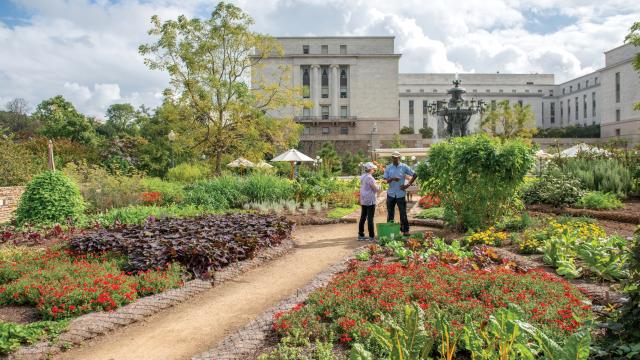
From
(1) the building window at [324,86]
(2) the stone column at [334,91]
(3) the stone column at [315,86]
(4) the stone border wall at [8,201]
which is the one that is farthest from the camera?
(1) the building window at [324,86]

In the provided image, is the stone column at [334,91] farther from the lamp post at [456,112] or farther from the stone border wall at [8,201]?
the stone border wall at [8,201]

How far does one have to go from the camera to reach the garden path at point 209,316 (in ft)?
15.5

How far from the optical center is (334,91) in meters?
60.7

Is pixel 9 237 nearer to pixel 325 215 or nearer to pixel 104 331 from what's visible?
pixel 104 331

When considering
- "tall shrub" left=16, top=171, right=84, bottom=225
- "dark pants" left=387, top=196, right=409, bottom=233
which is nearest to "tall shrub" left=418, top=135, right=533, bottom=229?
"dark pants" left=387, top=196, right=409, bottom=233

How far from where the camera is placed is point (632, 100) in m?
58.3

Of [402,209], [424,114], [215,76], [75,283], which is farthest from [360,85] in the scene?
[75,283]

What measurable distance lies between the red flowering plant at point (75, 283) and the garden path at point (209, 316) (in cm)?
48

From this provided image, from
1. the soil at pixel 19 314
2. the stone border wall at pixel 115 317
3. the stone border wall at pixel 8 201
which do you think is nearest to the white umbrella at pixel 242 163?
the stone border wall at pixel 8 201

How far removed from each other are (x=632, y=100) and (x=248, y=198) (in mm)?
59875

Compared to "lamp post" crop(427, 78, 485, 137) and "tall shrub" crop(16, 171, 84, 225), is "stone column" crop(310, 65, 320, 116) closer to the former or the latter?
"lamp post" crop(427, 78, 485, 137)

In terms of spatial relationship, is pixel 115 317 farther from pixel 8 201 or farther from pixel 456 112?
pixel 456 112

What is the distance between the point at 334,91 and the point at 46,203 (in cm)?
5157

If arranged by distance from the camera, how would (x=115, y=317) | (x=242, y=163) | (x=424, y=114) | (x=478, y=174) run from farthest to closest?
(x=424, y=114) → (x=242, y=163) → (x=478, y=174) → (x=115, y=317)
